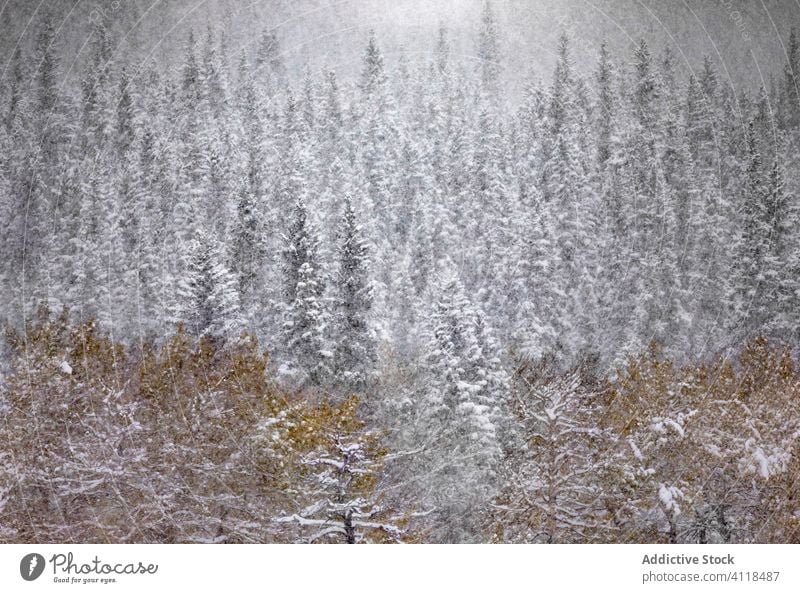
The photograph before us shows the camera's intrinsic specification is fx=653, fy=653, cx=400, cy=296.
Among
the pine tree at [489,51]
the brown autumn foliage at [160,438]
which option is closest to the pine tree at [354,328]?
the brown autumn foliage at [160,438]

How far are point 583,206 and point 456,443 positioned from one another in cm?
366

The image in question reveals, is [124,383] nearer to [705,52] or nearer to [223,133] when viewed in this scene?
[223,133]

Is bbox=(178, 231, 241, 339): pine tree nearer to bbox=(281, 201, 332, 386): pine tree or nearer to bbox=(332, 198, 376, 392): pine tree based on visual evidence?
bbox=(281, 201, 332, 386): pine tree

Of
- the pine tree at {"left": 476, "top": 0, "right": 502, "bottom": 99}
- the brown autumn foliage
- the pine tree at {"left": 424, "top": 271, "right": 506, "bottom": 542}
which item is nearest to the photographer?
the brown autumn foliage

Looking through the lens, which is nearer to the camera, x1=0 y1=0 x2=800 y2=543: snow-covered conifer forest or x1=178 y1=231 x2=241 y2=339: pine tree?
x1=0 y1=0 x2=800 y2=543: snow-covered conifer forest

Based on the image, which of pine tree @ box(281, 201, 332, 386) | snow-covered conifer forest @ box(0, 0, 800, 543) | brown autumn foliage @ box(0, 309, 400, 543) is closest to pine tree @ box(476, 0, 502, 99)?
snow-covered conifer forest @ box(0, 0, 800, 543)

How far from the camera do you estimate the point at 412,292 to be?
8961mm

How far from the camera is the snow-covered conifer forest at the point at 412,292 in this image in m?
8.59

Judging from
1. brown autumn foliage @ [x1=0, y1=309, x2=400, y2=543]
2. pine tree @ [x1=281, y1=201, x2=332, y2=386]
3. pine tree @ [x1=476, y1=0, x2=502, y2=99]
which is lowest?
brown autumn foliage @ [x1=0, y1=309, x2=400, y2=543]

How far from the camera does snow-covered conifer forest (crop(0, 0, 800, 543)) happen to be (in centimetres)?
859

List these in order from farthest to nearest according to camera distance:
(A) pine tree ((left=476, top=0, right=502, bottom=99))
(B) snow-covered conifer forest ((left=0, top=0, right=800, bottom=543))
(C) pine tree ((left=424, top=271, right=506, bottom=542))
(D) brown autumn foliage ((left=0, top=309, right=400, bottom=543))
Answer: (A) pine tree ((left=476, top=0, right=502, bottom=99)), (C) pine tree ((left=424, top=271, right=506, bottom=542)), (B) snow-covered conifer forest ((left=0, top=0, right=800, bottom=543)), (D) brown autumn foliage ((left=0, top=309, right=400, bottom=543))

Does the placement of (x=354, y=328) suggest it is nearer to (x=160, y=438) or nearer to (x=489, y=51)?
(x=160, y=438)

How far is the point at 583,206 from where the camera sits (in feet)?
29.3

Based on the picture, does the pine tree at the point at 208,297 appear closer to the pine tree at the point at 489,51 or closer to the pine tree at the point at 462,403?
the pine tree at the point at 462,403
